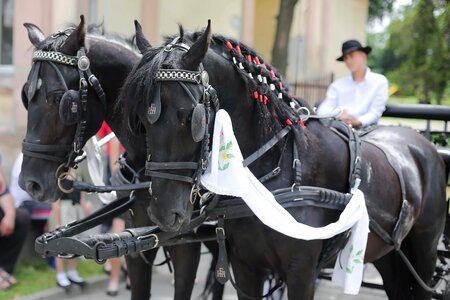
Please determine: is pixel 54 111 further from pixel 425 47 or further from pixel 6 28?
pixel 425 47

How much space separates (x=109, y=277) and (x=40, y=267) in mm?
696

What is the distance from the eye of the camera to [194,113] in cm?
279

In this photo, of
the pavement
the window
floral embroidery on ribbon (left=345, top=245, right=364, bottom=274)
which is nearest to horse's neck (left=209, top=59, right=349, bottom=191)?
floral embroidery on ribbon (left=345, top=245, right=364, bottom=274)

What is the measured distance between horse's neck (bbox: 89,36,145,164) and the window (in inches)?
137

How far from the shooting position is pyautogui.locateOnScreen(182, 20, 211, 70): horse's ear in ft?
9.34

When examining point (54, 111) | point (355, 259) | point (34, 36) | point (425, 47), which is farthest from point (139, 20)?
point (425, 47)

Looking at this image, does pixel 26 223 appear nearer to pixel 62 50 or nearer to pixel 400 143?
pixel 62 50

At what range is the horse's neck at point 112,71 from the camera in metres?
3.64

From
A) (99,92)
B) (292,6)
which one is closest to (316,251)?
(99,92)

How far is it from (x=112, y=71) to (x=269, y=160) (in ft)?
3.40

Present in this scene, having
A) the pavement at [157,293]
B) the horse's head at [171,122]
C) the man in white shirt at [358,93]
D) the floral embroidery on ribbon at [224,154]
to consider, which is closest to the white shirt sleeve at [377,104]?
the man in white shirt at [358,93]

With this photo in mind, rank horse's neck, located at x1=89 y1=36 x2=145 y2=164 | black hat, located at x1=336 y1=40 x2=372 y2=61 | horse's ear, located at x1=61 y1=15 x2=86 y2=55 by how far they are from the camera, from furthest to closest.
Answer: black hat, located at x1=336 y1=40 x2=372 y2=61 → horse's neck, located at x1=89 y1=36 x2=145 y2=164 → horse's ear, located at x1=61 y1=15 x2=86 y2=55

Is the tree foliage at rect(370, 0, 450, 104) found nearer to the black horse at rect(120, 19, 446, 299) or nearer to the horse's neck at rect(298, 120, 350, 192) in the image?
the black horse at rect(120, 19, 446, 299)

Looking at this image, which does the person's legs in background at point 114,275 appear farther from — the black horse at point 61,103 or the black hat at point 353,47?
the black hat at point 353,47
